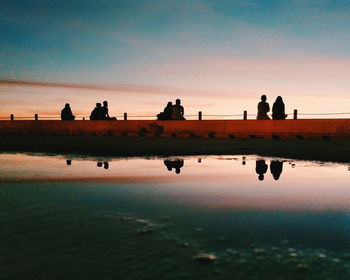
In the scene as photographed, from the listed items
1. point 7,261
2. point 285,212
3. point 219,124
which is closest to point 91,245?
point 7,261

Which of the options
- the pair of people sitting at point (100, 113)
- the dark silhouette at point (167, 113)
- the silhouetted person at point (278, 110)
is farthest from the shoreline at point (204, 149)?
the pair of people sitting at point (100, 113)

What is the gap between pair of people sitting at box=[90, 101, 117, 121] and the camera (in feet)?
82.2

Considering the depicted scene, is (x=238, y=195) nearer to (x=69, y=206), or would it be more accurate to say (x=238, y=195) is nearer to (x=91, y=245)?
(x=69, y=206)

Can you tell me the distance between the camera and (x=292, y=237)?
248 cm

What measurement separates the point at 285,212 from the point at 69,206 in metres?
1.92

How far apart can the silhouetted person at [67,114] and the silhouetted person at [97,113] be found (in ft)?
9.04

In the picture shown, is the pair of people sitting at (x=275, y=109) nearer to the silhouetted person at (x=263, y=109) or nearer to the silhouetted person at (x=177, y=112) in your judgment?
the silhouetted person at (x=263, y=109)

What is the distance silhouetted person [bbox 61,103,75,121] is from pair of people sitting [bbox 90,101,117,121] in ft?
9.04

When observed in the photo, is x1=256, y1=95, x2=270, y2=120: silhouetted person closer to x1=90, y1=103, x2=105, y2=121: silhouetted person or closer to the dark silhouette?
the dark silhouette

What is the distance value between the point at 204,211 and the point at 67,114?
1008 inches

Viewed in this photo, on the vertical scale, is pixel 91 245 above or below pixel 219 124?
below

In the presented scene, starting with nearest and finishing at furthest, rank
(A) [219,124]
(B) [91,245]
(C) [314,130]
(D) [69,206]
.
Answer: (B) [91,245], (D) [69,206], (C) [314,130], (A) [219,124]

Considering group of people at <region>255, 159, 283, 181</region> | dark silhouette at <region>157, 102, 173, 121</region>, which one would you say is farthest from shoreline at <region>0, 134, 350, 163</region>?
dark silhouette at <region>157, 102, 173, 121</region>

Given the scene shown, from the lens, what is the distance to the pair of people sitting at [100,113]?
82.2 ft
